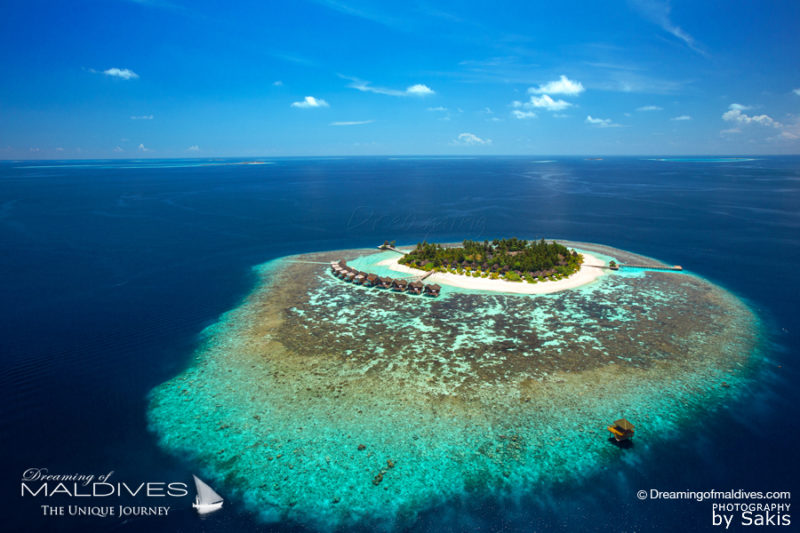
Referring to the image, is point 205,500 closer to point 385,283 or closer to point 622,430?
point 622,430

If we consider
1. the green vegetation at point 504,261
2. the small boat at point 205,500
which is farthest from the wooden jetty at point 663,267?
the small boat at point 205,500

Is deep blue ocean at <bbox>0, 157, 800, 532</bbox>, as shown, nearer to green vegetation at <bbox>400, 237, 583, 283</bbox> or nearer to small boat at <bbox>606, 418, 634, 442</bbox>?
small boat at <bbox>606, 418, 634, 442</bbox>

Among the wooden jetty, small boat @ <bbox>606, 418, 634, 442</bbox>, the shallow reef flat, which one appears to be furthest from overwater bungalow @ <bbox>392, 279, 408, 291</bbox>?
the wooden jetty

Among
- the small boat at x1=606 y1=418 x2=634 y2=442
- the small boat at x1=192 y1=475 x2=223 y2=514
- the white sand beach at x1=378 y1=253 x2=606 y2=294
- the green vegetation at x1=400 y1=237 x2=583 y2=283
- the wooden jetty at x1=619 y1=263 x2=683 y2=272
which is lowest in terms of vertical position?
the small boat at x1=192 y1=475 x2=223 y2=514

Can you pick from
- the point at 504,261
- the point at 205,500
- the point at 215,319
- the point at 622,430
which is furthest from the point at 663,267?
the point at 205,500

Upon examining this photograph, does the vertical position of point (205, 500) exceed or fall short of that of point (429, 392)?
it falls short

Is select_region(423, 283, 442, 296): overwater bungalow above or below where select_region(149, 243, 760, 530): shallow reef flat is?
above

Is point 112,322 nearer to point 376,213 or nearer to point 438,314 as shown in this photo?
point 438,314
